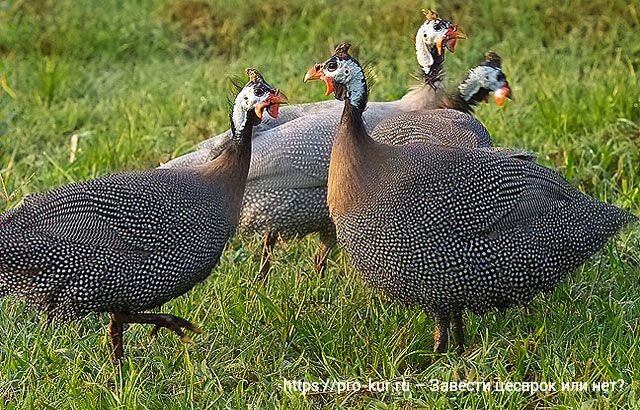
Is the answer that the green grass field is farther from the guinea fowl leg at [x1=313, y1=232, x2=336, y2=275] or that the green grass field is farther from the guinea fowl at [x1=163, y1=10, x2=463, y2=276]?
the guinea fowl at [x1=163, y1=10, x2=463, y2=276]

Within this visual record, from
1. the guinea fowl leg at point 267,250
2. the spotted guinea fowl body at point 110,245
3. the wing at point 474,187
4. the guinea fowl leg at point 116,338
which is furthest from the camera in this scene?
the guinea fowl leg at point 267,250

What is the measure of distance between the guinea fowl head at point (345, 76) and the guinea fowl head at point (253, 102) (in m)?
0.16

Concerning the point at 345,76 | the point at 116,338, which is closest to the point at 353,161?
the point at 345,76

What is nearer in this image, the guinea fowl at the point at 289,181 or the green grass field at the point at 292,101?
the green grass field at the point at 292,101

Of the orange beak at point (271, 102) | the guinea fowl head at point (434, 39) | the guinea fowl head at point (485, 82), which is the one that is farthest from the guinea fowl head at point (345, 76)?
the guinea fowl head at point (434, 39)

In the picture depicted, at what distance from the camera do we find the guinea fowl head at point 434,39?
4.46m

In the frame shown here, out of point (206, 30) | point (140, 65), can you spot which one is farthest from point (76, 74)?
point (206, 30)

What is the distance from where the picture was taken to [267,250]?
4320 mm

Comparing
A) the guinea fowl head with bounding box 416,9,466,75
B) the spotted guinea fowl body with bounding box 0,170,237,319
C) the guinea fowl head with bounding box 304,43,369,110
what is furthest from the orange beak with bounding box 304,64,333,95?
the guinea fowl head with bounding box 416,9,466,75

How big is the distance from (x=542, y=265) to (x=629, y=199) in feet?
4.44

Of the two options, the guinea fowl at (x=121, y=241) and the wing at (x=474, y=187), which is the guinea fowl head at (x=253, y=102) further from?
the wing at (x=474, y=187)

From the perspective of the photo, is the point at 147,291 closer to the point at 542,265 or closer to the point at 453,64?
the point at 542,265

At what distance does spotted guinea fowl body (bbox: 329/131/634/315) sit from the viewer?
Result: 3.31 metres

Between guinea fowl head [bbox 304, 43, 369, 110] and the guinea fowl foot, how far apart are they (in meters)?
0.89
